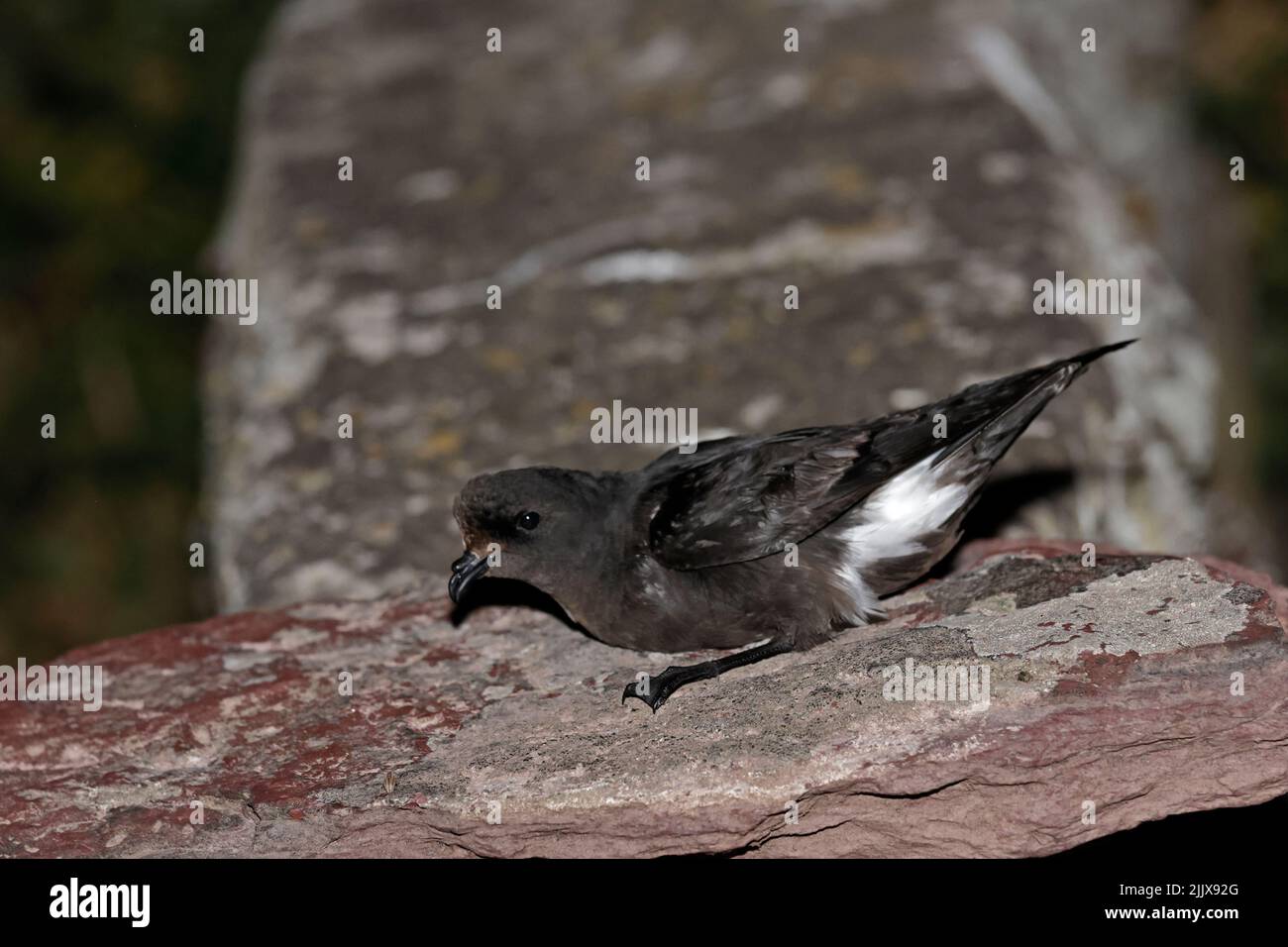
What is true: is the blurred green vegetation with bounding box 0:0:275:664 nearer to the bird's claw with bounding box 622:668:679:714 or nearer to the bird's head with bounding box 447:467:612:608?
the bird's head with bounding box 447:467:612:608

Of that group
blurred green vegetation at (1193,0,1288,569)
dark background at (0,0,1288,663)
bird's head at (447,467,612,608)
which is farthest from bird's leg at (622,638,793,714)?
blurred green vegetation at (1193,0,1288,569)

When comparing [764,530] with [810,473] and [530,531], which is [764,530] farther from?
[530,531]

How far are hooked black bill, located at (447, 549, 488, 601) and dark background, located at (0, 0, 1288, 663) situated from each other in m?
3.67

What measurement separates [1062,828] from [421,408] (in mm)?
2687

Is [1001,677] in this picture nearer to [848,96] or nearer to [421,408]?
[421,408]

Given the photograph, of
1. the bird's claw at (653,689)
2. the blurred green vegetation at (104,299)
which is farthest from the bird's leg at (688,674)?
the blurred green vegetation at (104,299)

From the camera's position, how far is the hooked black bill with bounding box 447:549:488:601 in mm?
3467

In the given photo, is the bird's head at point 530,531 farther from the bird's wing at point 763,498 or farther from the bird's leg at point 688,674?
the bird's leg at point 688,674

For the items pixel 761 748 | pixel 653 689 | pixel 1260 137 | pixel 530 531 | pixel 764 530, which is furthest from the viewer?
pixel 1260 137

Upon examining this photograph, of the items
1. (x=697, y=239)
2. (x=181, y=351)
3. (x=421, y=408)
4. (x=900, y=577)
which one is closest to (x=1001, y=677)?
(x=900, y=577)

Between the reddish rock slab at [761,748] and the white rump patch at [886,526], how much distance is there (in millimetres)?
95

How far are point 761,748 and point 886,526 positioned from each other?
787mm

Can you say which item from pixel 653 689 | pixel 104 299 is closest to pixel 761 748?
pixel 653 689

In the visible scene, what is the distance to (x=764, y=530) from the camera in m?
3.42
